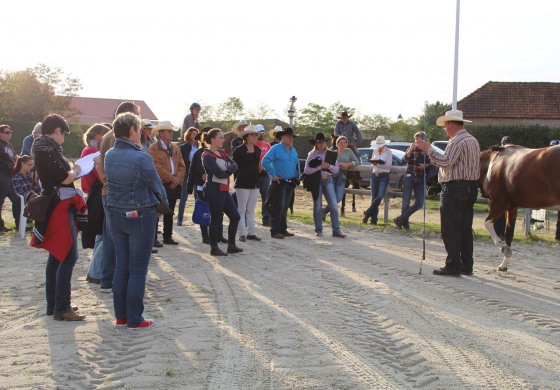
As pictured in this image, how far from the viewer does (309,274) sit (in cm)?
936

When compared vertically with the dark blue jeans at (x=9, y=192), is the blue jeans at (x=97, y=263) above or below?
below

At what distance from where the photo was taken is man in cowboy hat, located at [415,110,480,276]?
9.41m

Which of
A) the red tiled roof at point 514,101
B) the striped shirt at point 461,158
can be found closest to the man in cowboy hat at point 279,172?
the striped shirt at point 461,158

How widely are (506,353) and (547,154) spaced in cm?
537

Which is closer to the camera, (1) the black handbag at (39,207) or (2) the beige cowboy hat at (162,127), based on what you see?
(1) the black handbag at (39,207)

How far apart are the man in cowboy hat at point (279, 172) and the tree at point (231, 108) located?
44364mm

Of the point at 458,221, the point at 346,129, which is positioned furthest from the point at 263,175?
the point at 458,221

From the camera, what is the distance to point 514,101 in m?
53.1

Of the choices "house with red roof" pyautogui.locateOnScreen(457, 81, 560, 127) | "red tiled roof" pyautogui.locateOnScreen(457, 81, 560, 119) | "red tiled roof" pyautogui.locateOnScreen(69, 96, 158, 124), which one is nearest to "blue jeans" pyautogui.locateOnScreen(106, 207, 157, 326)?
"house with red roof" pyautogui.locateOnScreen(457, 81, 560, 127)

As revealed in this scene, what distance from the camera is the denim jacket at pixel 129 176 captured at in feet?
20.5

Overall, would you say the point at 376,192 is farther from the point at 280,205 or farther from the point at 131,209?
the point at 131,209

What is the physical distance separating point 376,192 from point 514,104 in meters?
41.2

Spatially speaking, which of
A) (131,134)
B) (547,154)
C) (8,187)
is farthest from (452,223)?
(8,187)

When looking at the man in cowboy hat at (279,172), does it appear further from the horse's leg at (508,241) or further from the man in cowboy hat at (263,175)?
the horse's leg at (508,241)
